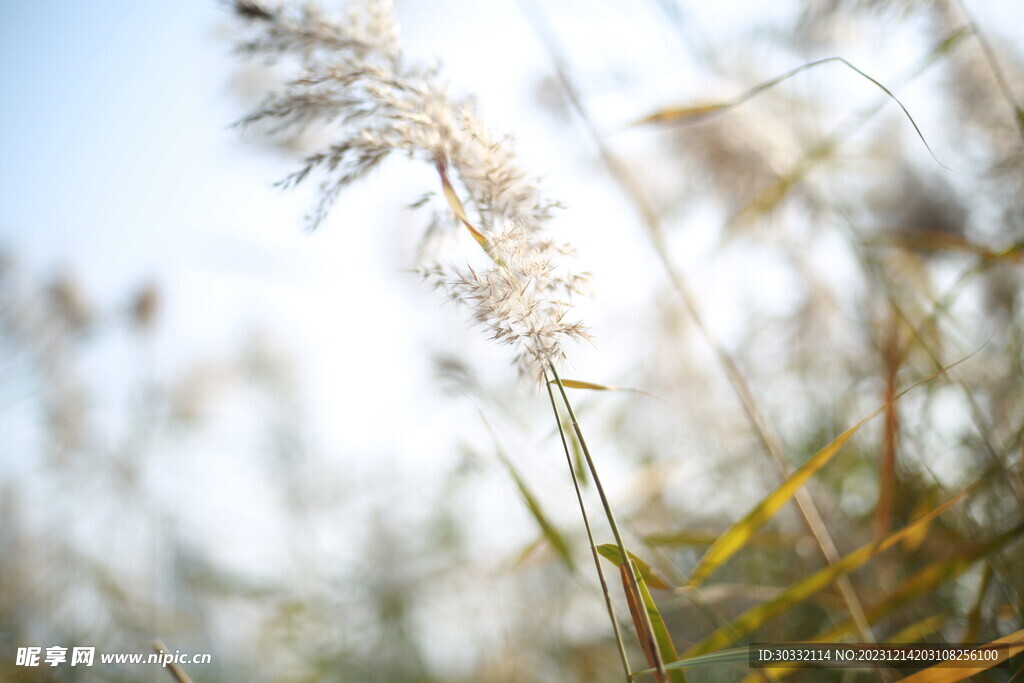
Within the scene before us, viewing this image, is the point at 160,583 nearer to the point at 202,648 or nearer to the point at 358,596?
the point at 202,648

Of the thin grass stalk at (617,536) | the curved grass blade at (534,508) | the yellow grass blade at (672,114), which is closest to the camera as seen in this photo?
the thin grass stalk at (617,536)

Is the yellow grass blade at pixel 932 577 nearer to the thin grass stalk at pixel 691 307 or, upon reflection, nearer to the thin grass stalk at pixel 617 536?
the thin grass stalk at pixel 691 307

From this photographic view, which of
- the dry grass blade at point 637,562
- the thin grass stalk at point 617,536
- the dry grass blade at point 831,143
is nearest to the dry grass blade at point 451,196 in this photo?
the thin grass stalk at point 617,536

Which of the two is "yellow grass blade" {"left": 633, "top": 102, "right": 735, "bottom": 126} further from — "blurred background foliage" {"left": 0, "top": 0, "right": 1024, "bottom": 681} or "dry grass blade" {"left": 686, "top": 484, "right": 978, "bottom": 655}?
"dry grass blade" {"left": 686, "top": 484, "right": 978, "bottom": 655}

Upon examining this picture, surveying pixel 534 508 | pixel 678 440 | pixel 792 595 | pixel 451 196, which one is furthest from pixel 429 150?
pixel 678 440

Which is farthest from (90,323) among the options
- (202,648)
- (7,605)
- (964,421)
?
(964,421)
